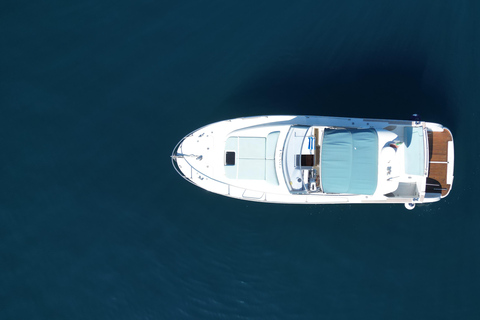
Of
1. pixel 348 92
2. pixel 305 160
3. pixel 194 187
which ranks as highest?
pixel 348 92

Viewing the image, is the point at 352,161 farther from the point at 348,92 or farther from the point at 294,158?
the point at 348,92

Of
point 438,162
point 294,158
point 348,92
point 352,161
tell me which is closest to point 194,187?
point 294,158

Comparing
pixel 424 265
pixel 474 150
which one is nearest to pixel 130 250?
pixel 424 265

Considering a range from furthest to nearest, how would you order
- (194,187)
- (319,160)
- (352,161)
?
(194,187) → (319,160) → (352,161)

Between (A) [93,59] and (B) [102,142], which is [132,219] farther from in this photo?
(A) [93,59]

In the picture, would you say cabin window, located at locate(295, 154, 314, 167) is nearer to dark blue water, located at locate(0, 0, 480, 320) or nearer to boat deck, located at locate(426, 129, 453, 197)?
dark blue water, located at locate(0, 0, 480, 320)

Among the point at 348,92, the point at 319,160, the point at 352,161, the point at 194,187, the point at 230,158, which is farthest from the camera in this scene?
the point at 348,92

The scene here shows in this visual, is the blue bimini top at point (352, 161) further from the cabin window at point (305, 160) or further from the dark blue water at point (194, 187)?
the dark blue water at point (194, 187)
